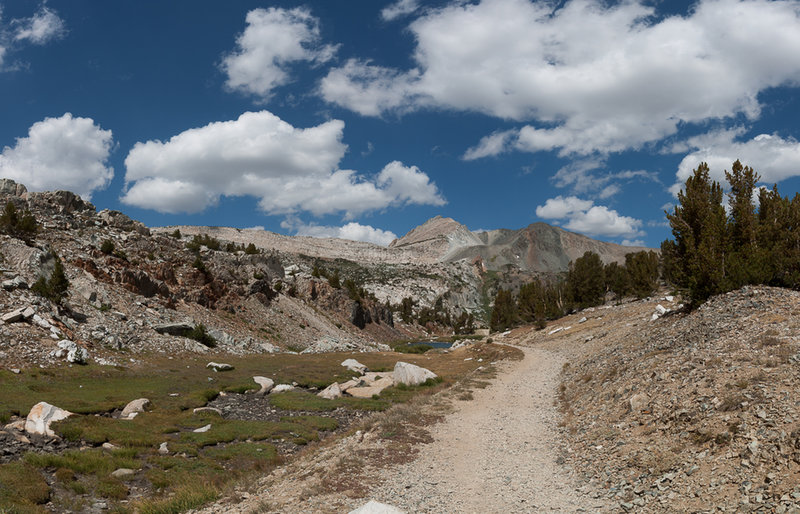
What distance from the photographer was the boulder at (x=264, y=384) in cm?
4100

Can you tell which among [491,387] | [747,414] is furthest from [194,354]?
[747,414]

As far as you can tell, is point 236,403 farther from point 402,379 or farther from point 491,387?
point 491,387

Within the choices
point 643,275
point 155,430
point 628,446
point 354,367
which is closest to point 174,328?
point 354,367

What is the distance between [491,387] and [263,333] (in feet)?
170

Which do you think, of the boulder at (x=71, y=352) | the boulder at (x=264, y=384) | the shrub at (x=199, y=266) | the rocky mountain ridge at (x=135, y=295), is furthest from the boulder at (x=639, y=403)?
the shrub at (x=199, y=266)

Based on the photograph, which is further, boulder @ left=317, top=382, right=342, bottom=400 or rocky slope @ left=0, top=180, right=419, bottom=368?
rocky slope @ left=0, top=180, right=419, bottom=368

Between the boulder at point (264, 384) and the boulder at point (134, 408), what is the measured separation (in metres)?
10.9

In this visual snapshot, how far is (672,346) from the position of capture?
1091 inches

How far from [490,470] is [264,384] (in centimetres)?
3001

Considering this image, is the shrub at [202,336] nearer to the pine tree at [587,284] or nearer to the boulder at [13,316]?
the boulder at [13,316]

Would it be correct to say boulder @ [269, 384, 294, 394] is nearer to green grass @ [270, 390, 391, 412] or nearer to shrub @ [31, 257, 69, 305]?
green grass @ [270, 390, 391, 412]

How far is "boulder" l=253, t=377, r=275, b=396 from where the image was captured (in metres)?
41.0

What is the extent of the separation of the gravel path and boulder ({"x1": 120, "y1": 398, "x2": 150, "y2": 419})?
21116 millimetres

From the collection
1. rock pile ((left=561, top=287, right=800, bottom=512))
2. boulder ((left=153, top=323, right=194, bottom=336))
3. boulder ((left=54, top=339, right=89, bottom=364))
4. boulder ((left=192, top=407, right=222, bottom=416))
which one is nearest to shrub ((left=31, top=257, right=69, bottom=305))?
boulder ((left=54, top=339, right=89, bottom=364))
